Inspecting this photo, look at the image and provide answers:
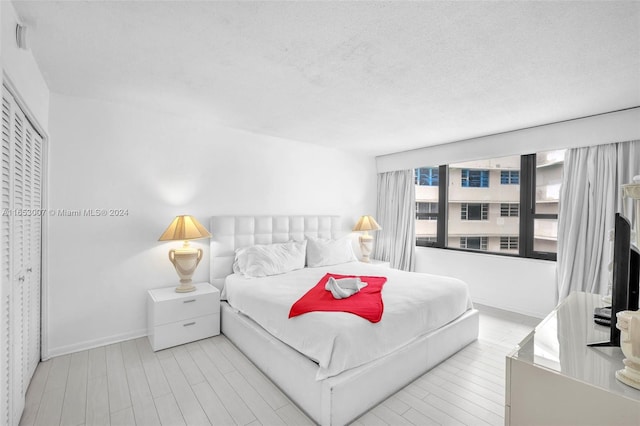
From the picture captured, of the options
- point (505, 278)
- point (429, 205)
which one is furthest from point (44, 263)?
point (429, 205)

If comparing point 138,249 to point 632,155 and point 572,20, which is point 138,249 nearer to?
point 572,20

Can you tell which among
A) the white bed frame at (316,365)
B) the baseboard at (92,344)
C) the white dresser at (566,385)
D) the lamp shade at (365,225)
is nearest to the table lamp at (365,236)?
the lamp shade at (365,225)

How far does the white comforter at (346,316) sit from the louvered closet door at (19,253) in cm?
151

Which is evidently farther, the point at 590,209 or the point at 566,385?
the point at 590,209

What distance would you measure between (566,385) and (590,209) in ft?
10.1

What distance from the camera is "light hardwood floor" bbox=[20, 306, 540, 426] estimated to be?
75.1 inches

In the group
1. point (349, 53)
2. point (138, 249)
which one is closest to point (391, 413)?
point (349, 53)

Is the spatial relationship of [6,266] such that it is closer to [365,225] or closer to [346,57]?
[346,57]

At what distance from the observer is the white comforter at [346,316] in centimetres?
190

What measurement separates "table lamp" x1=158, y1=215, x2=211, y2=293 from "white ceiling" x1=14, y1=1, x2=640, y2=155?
120 centimetres

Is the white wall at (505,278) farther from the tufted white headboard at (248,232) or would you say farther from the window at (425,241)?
the tufted white headboard at (248,232)

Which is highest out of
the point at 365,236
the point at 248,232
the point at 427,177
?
the point at 427,177

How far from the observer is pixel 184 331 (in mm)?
2926

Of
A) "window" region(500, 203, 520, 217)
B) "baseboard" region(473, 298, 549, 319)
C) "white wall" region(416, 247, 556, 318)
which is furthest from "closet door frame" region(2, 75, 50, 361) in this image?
"window" region(500, 203, 520, 217)
